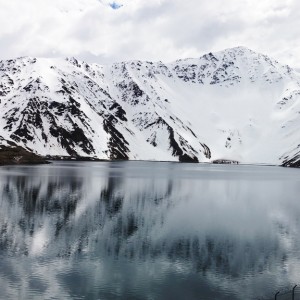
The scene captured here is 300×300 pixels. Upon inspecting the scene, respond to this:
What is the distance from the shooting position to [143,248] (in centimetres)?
5109

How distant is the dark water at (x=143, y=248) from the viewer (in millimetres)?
37594

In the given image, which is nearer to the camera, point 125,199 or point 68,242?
point 68,242

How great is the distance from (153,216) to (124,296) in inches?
1461

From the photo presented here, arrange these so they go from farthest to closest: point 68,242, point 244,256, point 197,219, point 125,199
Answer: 1. point 125,199
2. point 197,219
3. point 68,242
4. point 244,256

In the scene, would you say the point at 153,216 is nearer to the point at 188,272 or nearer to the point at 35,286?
the point at 188,272

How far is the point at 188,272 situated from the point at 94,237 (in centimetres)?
1690

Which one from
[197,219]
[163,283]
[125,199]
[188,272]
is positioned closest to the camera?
[163,283]

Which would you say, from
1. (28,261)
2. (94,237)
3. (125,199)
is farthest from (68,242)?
(125,199)

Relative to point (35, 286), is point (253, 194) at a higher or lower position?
higher

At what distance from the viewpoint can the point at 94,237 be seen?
55500 mm

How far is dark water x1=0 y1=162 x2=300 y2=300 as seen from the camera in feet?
123

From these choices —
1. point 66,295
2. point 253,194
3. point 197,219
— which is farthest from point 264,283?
point 253,194

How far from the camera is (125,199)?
302ft

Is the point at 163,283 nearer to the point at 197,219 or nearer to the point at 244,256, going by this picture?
the point at 244,256
